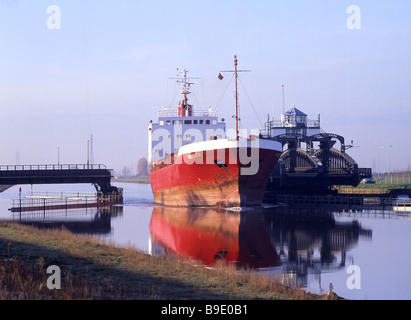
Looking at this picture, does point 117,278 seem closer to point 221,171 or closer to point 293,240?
point 293,240

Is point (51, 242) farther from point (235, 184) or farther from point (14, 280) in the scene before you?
point (235, 184)

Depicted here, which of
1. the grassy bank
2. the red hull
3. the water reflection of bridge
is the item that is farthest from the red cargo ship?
the grassy bank

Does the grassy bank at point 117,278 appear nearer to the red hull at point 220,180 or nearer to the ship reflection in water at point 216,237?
the ship reflection in water at point 216,237

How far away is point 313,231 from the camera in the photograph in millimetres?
31047

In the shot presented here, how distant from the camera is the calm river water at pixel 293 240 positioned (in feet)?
59.5

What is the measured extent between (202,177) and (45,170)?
20750mm

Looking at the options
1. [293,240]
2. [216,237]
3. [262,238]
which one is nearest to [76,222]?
[216,237]

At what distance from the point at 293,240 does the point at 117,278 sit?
15181 millimetres

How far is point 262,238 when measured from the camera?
92.0ft

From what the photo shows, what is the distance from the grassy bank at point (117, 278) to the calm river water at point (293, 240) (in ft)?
9.10

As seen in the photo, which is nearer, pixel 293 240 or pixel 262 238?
pixel 293 240

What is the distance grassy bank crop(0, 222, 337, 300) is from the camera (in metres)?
11.8

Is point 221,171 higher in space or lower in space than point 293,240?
higher
